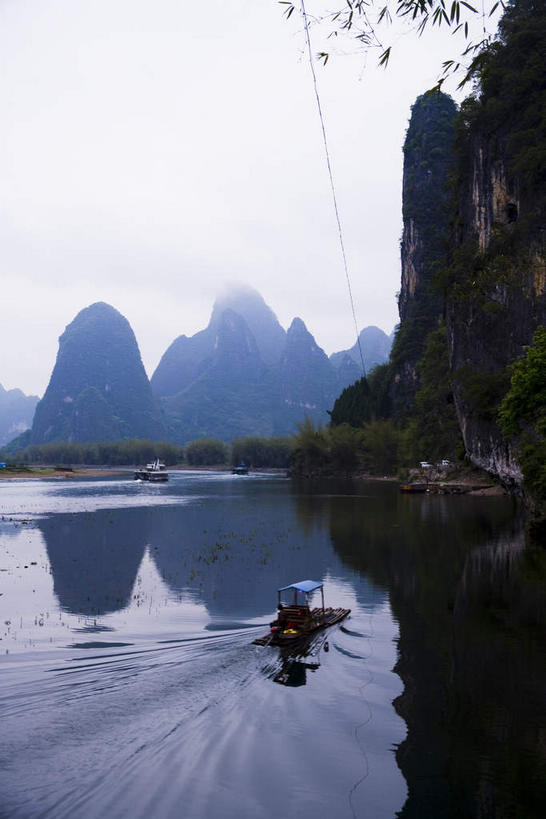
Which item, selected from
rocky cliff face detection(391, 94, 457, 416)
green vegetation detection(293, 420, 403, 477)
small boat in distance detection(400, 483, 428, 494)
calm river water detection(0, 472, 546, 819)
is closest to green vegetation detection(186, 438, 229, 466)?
green vegetation detection(293, 420, 403, 477)

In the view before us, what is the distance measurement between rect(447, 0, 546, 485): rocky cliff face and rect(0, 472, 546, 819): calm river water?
66.3 ft

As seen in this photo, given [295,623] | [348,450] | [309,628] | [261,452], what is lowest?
[309,628]

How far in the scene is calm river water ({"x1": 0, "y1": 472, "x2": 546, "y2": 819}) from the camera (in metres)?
9.88

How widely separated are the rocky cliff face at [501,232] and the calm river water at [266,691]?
66.3 feet

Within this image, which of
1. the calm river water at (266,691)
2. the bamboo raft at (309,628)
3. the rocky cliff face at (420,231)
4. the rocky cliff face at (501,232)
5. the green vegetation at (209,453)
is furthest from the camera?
the green vegetation at (209,453)

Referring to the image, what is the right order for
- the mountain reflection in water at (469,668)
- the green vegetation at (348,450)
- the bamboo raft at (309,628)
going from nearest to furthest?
the mountain reflection in water at (469,668) → the bamboo raft at (309,628) → the green vegetation at (348,450)

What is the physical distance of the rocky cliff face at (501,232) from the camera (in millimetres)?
44969

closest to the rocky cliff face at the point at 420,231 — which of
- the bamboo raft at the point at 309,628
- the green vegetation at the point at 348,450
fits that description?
the green vegetation at the point at 348,450

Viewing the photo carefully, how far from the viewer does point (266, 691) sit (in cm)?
1392

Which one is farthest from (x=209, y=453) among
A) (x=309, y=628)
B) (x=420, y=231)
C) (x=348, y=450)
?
(x=309, y=628)

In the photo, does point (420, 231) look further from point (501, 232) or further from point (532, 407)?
point (532, 407)

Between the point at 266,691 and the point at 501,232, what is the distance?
43.6m

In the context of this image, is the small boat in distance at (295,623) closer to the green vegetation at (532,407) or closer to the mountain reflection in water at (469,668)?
the mountain reflection in water at (469,668)

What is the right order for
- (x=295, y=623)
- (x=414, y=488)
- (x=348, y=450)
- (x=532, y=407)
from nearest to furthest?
(x=295, y=623) < (x=532, y=407) < (x=414, y=488) < (x=348, y=450)
